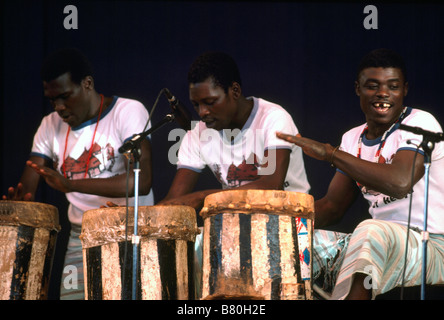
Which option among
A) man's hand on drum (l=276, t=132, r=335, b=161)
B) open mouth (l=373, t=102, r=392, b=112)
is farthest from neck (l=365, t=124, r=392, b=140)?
man's hand on drum (l=276, t=132, r=335, b=161)

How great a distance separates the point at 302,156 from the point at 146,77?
127cm

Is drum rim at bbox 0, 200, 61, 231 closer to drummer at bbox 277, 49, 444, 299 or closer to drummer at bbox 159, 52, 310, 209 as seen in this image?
drummer at bbox 159, 52, 310, 209

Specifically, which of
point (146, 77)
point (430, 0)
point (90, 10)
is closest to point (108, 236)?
point (146, 77)

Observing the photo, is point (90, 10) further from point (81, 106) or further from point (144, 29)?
point (81, 106)

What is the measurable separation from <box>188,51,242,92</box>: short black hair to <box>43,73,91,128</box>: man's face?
773 millimetres

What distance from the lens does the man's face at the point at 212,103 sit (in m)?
4.19

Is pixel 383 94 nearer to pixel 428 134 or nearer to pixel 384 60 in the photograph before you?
pixel 384 60

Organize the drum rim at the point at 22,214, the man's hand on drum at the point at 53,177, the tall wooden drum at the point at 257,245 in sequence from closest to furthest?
the tall wooden drum at the point at 257,245 < the drum rim at the point at 22,214 < the man's hand on drum at the point at 53,177

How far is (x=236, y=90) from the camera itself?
4.29 metres

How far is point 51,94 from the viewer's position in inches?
174

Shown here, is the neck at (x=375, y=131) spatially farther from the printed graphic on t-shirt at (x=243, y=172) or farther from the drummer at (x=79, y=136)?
the drummer at (x=79, y=136)

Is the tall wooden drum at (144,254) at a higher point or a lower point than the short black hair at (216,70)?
lower

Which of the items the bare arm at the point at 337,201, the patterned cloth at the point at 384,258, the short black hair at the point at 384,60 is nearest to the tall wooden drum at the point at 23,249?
the patterned cloth at the point at 384,258

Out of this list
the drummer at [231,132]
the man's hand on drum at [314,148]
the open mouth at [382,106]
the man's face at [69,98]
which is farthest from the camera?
the man's face at [69,98]
